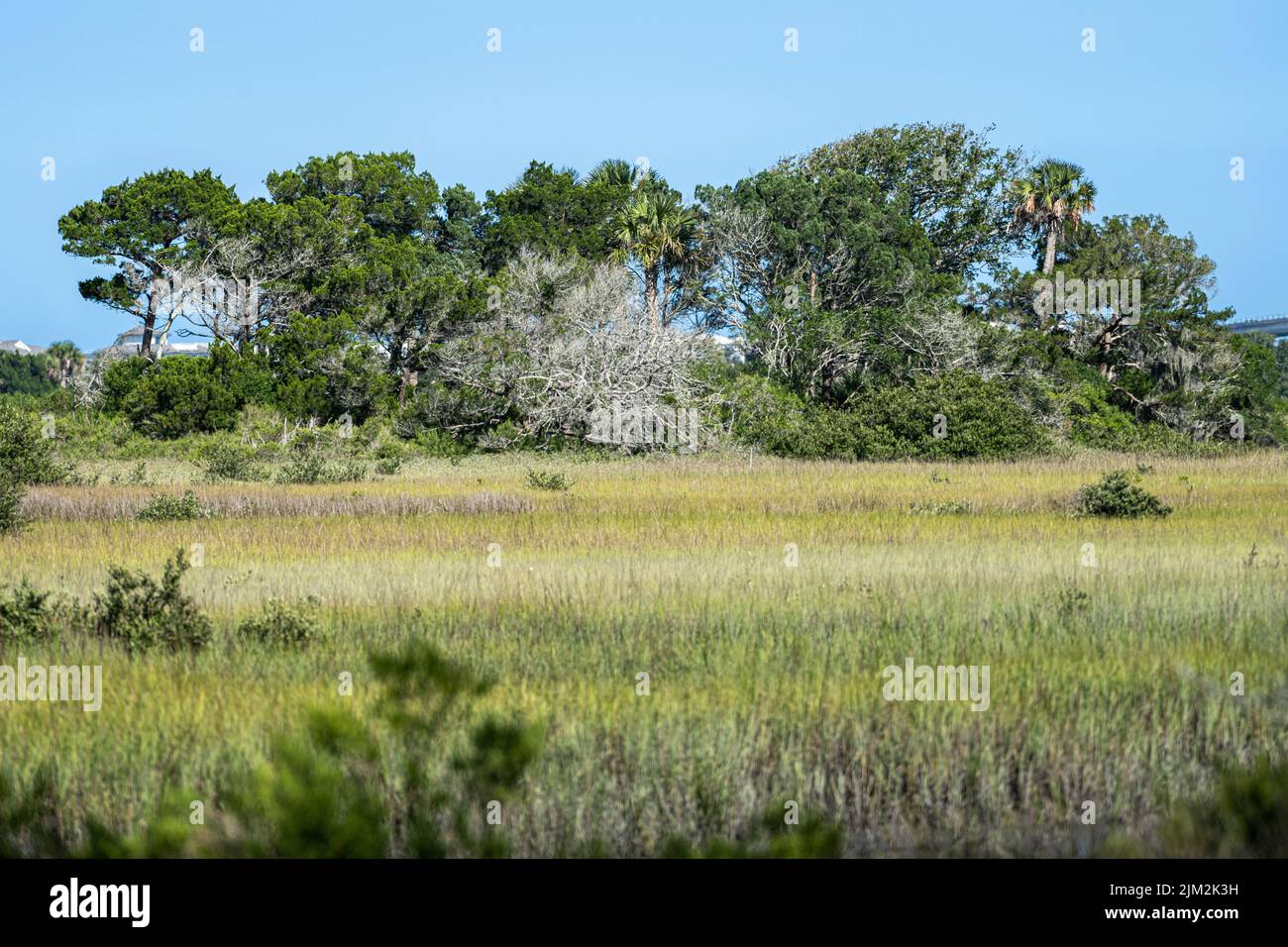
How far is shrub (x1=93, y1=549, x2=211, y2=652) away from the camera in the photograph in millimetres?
9578

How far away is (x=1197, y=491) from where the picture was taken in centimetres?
2183

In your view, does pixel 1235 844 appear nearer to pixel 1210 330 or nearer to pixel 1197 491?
pixel 1197 491

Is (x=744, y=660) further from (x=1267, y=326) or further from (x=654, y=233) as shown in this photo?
(x=1267, y=326)

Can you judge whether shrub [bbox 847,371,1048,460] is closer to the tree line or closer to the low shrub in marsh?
the tree line

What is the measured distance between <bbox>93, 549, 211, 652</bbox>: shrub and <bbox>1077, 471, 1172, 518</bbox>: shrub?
12513 millimetres

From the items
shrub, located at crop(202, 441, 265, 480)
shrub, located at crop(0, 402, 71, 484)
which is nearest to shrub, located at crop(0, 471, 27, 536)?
shrub, located at crop(0, 402, 71, 484)

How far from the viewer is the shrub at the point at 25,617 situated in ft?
32.6

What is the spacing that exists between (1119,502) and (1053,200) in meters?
31.7

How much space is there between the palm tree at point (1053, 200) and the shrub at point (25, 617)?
135 ft

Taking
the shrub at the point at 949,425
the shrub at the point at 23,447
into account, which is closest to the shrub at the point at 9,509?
the shrub at the point at 23,447

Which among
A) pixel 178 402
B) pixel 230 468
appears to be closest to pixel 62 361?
pixel 178 402

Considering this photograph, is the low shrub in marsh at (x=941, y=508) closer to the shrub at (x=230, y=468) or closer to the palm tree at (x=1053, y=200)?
the shrub at (x=230, y=468)

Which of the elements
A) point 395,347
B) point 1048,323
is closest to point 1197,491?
point 1048,323

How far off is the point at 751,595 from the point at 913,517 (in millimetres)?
7326
